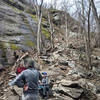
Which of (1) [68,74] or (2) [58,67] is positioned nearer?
(1) [68,74]

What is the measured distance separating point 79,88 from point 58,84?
4.11ft

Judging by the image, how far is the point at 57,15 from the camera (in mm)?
35875

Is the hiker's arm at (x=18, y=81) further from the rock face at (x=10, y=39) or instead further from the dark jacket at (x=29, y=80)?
the rock face at (x=10, y=39)

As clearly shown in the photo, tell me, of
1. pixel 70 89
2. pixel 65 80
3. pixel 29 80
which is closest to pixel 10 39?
pixel 65 80

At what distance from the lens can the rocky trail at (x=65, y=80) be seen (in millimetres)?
7710

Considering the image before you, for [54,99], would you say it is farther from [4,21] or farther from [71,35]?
[71,35]

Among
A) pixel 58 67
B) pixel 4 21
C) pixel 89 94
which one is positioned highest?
pixel 4 21

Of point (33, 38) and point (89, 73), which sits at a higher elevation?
point (33, 38)

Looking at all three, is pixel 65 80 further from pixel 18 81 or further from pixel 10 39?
pixel 10 39

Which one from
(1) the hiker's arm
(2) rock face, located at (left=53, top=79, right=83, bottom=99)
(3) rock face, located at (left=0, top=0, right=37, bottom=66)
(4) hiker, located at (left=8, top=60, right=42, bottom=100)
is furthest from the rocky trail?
(1) the hiker's arm

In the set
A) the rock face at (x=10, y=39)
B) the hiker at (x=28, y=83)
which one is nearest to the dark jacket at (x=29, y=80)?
the hiker at (x=28, y=83)

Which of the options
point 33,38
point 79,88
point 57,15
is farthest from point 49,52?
point 57,15

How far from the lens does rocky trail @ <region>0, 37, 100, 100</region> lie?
7710 mm

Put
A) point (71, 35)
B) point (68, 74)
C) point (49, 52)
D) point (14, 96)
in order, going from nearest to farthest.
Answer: point (14, 96) < point (68, 74) < point (49, 52) < point (71, 35)
